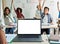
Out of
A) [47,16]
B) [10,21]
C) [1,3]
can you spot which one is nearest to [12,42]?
[10,21]

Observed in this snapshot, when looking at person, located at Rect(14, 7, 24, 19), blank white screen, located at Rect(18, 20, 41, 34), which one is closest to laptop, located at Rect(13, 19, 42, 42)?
blank white screen, located at Rect(18, 20, 41, 34)

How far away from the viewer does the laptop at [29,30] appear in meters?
2.29

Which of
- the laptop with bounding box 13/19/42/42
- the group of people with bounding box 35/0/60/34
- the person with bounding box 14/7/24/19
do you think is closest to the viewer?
the laptop with bounding box 13/19/42/42

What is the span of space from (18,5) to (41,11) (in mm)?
883

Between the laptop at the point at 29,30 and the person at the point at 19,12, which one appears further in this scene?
the person at the point at 19,12

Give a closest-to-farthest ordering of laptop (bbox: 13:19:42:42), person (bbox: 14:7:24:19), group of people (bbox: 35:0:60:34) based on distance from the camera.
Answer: laptop (bbox: 13:19:42:42)
group of people (bbox: 35:0:60:34)
person (bbox: 14:7:24:19)

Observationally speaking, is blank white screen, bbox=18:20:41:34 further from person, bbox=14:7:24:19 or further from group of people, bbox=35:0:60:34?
person, bbox=14:7:24:19

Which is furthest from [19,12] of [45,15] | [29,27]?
[29,27]

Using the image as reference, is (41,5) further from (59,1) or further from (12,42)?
(12,42)

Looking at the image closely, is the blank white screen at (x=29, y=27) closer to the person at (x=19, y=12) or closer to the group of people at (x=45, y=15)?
the group of people at (x=45, y=15)

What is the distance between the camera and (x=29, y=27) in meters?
2.35

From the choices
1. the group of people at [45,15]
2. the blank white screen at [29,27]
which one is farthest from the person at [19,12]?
the blank white screen at [29,27]

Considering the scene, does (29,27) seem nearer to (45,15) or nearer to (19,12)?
(45,15)

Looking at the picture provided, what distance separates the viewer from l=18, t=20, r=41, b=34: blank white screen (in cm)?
233
